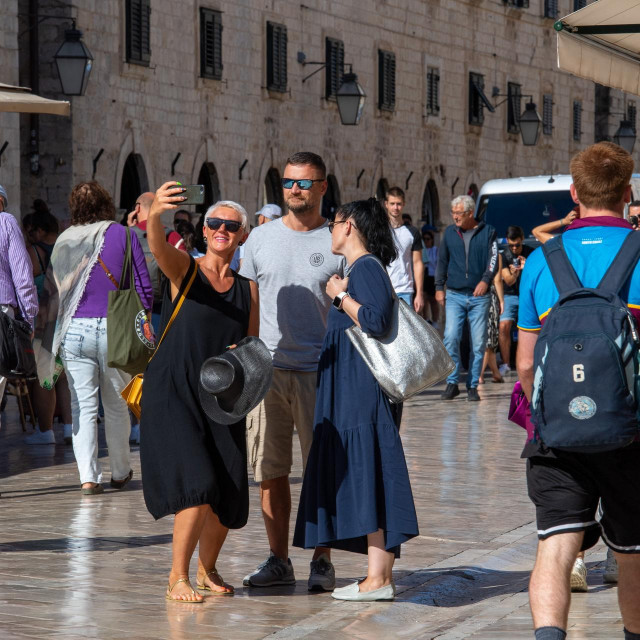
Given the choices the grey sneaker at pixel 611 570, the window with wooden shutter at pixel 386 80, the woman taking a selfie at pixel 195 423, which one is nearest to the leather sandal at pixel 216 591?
the woman taking a selfie at pixel 195 423

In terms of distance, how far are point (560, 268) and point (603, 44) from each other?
4.56 meters

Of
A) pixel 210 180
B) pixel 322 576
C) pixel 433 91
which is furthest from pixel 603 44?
pixel 433 91

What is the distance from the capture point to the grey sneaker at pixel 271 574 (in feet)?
22.8

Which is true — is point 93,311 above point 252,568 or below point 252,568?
above

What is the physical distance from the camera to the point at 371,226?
684 centimetres

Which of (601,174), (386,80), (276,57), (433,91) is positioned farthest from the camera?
(433,91)

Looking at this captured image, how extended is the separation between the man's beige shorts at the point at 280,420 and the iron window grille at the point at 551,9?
34188 mm

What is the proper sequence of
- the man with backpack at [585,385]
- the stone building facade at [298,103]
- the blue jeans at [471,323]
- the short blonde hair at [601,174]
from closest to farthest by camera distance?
the man with backpack at [585,385] < the short blonde hair at [601,174] < the blue jeans at [471,323] < the stone building facade at [298,103]

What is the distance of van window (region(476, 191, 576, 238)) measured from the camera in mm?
21422

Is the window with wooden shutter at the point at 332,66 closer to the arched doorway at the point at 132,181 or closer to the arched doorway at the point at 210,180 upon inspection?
the arched doorway at the point at 210,180

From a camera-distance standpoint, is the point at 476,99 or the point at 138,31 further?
the point at 476,99

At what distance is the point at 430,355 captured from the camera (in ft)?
21.8

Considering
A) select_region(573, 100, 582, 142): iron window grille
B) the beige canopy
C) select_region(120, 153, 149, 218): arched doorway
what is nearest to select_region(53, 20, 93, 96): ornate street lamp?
select_region(120, 153, 149, 218): arched doorway

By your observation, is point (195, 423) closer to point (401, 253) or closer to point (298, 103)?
point (401, 253)
